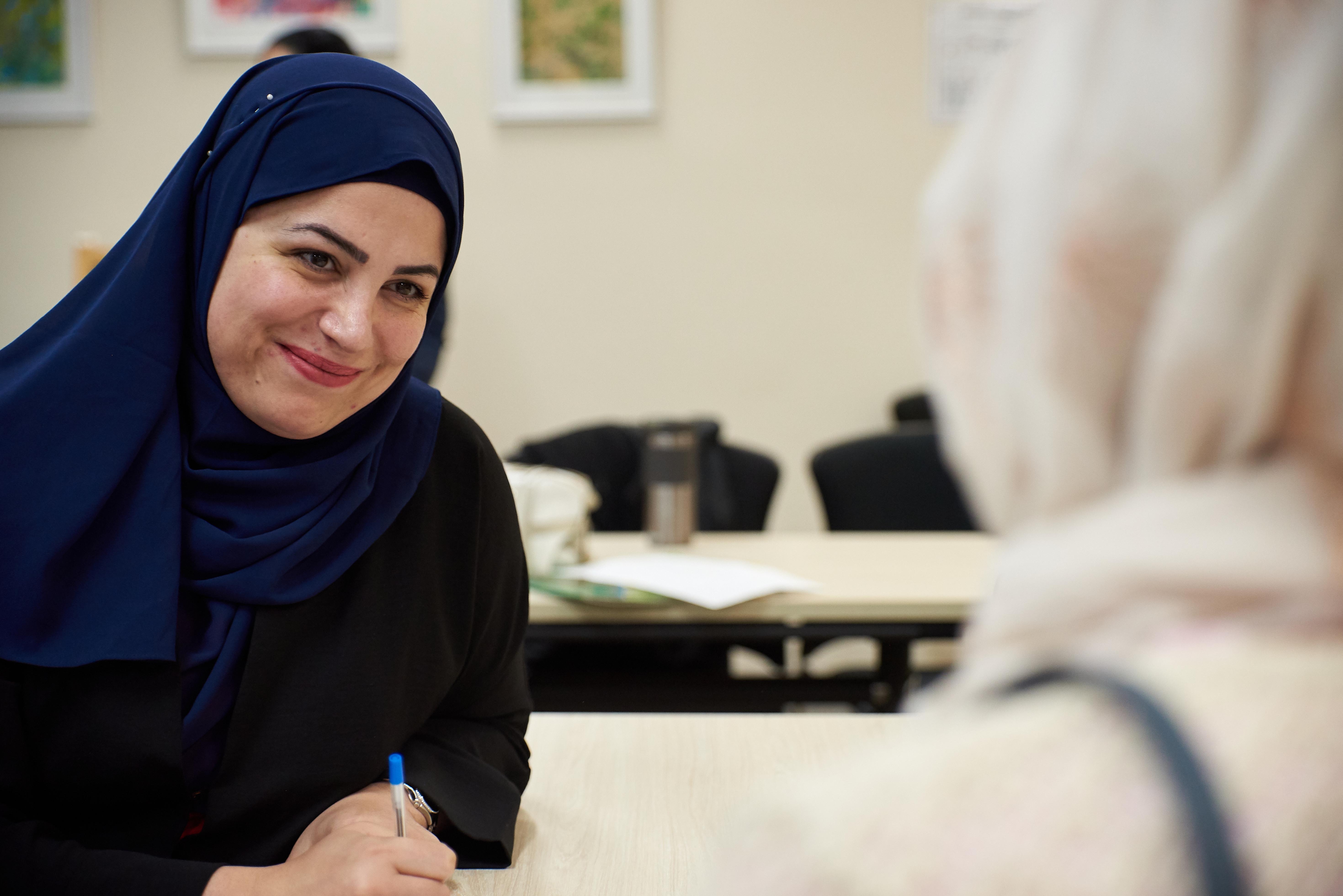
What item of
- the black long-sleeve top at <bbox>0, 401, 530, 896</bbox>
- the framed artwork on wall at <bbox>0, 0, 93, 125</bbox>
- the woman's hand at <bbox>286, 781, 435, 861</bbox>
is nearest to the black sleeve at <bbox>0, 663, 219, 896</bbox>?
the black long-sleeve top at <bbox>0, 401, 530, 896</bbox>

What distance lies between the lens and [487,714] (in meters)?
1.21

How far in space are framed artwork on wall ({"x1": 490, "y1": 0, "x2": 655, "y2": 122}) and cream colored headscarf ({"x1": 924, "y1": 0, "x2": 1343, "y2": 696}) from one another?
304cm

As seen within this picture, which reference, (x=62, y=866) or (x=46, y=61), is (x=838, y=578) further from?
(x=46, y=61)

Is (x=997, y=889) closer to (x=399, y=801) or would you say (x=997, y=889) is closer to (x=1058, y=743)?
(x=1058, y=743)

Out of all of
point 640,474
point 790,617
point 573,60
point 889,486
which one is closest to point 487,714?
point 790,617

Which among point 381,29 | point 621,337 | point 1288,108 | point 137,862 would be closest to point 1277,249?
point 1288,108

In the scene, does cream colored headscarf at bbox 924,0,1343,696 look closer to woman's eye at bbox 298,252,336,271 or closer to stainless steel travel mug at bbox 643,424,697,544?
woman's eye at bbox 298,252,336,271

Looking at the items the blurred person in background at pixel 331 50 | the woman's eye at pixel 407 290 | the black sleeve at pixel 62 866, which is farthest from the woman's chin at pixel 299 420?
the blurred person in background at pixel 331 50

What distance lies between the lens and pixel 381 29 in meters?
3.28

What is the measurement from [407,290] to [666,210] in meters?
2.38

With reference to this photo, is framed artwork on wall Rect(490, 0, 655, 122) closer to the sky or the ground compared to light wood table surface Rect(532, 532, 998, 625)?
closer to the sky

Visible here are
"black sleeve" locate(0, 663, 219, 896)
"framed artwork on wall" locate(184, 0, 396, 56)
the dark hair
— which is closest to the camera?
"black sleeve" locate(0, 663, 219, 896)

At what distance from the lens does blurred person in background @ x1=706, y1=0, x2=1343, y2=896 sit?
0.35 metres

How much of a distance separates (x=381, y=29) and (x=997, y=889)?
11.3ft
